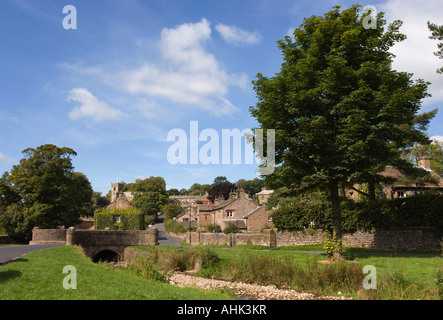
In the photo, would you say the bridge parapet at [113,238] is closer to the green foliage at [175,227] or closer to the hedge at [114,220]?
the hedge at [114,220]

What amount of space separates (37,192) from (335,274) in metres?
41.0

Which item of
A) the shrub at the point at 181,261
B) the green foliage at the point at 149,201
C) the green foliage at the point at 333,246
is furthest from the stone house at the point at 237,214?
the green foliage at the point at 149,201

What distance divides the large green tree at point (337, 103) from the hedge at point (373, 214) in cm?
839

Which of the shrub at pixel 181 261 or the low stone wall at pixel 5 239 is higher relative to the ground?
the shrub at pixel 181 261

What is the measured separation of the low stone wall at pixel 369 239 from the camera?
86.2 ft

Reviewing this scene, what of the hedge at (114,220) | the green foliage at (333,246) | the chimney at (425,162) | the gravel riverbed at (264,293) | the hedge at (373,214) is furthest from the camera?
the hedge at (114,220)

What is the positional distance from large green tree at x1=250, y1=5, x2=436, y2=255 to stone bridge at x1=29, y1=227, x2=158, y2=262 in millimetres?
22710

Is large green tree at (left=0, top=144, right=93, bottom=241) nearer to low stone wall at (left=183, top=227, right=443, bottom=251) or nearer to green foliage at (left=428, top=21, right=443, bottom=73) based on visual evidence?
low stone wall at (left=183, top=227, right=443, bottom=251)

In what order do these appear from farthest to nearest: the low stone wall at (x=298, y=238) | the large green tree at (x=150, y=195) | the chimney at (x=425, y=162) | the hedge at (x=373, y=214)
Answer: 1. the large green tree at (x=150, y=195)
2. the chimney at (x=425, y=162)
3. the low stone wall at (x=298, y=238)
4. the hedge at (x=373, y=214)

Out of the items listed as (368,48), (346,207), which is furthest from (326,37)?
(346,207)

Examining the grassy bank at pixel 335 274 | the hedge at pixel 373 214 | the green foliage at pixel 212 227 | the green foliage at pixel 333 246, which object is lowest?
the green foliage at pixel 212 227

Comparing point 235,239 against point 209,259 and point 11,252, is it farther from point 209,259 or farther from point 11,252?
point 11,252

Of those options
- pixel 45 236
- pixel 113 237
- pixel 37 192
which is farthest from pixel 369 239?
pixel 37 192
